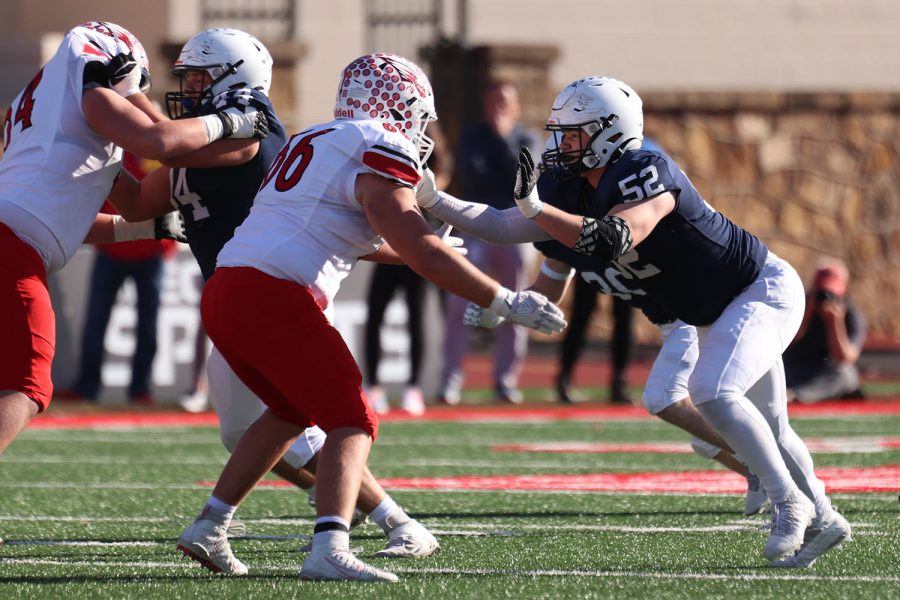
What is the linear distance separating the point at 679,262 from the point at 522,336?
233 inches

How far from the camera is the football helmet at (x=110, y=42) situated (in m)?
5.37

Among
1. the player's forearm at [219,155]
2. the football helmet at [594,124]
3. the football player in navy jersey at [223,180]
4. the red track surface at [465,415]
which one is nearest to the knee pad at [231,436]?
the football player in navy jersey at [223,180]

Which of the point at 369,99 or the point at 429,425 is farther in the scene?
the point at 429,425

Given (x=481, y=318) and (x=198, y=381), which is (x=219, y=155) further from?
(x=198, y=381)

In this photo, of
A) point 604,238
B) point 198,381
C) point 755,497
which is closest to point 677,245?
point 604,238

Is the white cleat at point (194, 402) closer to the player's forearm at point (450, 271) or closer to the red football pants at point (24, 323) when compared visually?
the red football pants at point (24, 323)

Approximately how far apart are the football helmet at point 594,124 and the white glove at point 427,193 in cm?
36

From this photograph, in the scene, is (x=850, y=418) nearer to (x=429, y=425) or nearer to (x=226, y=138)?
(x=429, y=425)

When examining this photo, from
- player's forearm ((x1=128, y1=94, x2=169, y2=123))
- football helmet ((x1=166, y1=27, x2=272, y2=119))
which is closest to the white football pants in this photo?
football helmet ((x1=166, y1=27, x2=272, y2=119))

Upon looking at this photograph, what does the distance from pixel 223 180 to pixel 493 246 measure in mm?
5536

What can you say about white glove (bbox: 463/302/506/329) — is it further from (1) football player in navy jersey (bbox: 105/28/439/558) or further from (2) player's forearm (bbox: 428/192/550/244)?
(1) football player in navy jersey (bbox: 105/28/439/558)

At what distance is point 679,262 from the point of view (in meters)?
5.34

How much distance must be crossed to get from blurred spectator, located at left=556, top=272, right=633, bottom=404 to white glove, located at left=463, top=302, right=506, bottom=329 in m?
5.73

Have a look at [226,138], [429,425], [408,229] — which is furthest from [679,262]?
[429,425]
